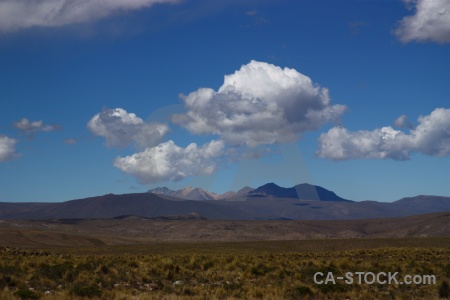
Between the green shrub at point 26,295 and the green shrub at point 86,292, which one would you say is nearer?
the green shrub at point 26,295

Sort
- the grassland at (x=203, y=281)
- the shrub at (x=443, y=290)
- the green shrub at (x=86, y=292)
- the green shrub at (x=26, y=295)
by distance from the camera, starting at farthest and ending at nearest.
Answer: the shrub at (x=443, y=290), the grassland at (x=203, y=281), the green shrub at (x=86, y=292), the green shrub at (x=26, y=295)

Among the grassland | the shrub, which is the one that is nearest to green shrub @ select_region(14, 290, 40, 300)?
the grassland

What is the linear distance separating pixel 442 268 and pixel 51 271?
20.5m

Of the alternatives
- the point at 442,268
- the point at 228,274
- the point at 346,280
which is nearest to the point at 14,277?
the point at 228,274

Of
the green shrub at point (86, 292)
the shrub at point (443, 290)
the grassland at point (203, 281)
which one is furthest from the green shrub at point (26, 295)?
the shrub at point (443, 290)

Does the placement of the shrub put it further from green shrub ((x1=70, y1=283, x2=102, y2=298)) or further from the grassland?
green shrub ((x1=70, y1=283, x2=102, y2=298))

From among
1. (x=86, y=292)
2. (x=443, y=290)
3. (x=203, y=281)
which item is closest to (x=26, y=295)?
(x=86, y=292)

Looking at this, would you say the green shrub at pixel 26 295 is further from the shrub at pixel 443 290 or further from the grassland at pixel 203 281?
the shrub at pixel 443 290

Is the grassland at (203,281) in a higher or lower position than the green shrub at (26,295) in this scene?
lower

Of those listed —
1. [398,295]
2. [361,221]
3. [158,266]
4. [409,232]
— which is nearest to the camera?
[398,295]

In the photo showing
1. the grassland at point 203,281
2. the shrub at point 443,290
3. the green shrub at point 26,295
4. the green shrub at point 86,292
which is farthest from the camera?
the shrub at point 443,290

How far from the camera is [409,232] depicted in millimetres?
155500

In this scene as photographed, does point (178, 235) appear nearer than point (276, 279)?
No

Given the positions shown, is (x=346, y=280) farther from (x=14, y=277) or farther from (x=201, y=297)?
(x=14, y=277)
